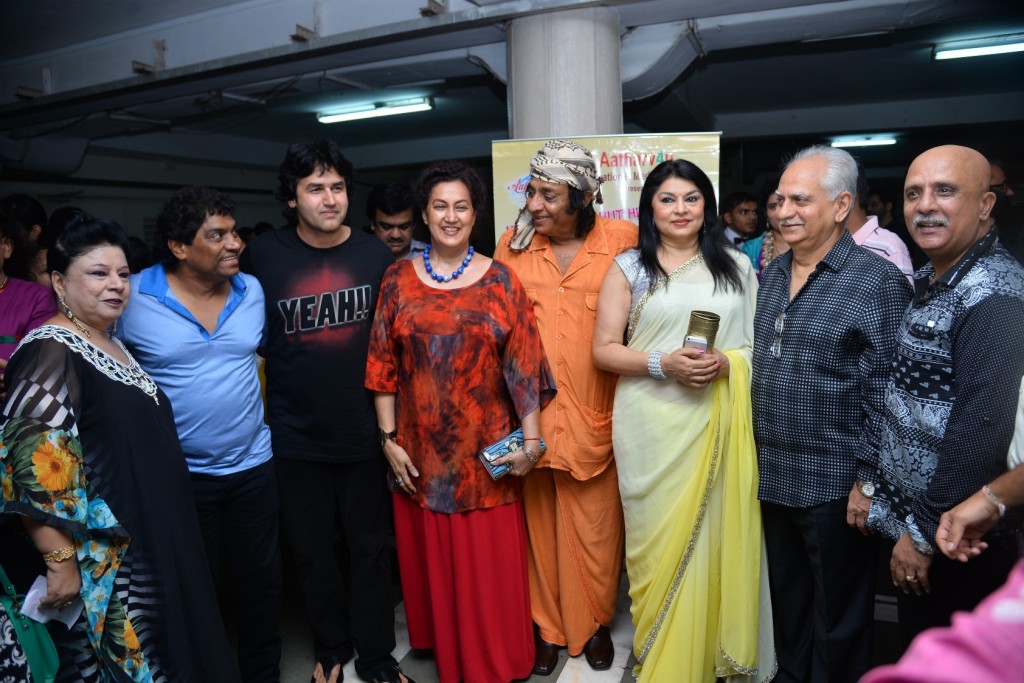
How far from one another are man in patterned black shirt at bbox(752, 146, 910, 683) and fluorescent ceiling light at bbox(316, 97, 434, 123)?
6393 millimetres

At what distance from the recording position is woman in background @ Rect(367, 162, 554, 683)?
7.68 ft

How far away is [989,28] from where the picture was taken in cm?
564

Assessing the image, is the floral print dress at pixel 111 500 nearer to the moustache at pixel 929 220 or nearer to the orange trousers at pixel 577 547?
the orange trousers at pixel 577 547

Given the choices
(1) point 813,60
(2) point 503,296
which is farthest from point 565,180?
(1) point 813,60

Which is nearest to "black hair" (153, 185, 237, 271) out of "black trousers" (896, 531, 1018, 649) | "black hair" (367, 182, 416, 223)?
"black hair" (367, 182, 416, 223)

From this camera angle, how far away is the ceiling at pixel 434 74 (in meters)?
4.40

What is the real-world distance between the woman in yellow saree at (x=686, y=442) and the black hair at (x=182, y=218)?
4.20 feet

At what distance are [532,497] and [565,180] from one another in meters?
1.16

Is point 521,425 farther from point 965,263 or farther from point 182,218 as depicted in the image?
point 965,263

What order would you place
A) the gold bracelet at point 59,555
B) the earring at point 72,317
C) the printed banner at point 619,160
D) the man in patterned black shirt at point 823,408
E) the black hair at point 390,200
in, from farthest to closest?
1. the printed banner at point 619,160
2. the black hair at point 390,200
3. the man in patterned black shirt at point 823,408
4. the earring at point 72,317
5. the gold bracelet at point 59,555

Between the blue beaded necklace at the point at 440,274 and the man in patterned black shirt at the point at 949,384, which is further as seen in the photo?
the blue beaded necklace at the point at 440,274

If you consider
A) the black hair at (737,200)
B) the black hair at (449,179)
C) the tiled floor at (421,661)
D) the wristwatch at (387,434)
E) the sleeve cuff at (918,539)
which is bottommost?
the tiled floor at (421,661)

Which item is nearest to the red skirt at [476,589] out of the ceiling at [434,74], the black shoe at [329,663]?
the black shoe at [329,663]

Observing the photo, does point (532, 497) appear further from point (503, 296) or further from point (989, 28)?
point (989, 28)
